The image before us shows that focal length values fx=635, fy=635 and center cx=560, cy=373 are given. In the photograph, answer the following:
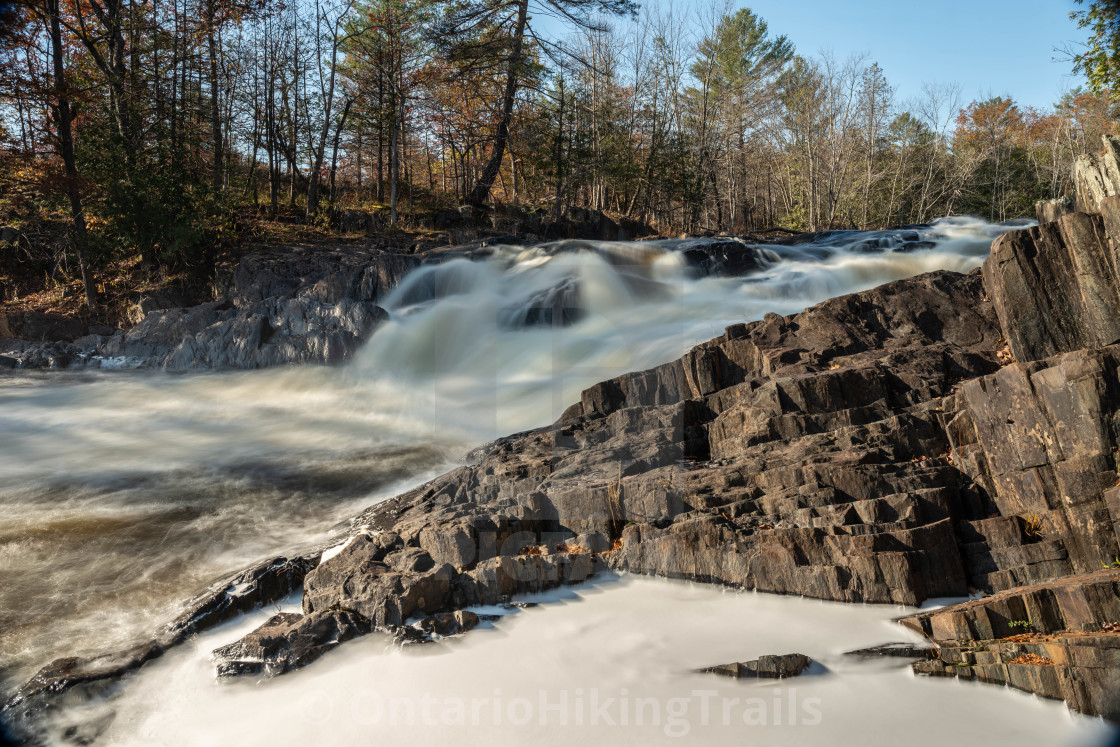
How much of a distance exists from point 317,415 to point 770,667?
10517 mm

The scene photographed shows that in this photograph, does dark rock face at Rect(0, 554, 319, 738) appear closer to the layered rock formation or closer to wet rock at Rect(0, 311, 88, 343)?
the layered rock formation

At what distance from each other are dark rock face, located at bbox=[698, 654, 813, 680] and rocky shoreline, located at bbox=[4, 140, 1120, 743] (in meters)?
0.75

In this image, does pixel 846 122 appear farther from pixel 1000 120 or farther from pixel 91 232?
pixel 91 232

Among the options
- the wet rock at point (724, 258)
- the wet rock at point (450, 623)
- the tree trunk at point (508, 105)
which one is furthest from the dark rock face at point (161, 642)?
the tree trunk at point (508, 105)

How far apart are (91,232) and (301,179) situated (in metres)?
10.8

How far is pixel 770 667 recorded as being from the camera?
4.09m

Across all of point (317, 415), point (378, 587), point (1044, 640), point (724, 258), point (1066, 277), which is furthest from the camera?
point (724, 258)

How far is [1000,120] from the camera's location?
145 ft

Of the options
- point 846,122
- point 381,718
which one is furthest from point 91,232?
point 846,122

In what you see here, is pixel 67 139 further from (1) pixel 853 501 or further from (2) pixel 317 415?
(1) pixel 853 501

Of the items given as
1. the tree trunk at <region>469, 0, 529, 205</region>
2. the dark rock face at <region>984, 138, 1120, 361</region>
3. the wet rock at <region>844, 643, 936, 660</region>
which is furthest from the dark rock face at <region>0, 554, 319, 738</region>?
the tree trunk at <region>469, 0, 529, 205</region>

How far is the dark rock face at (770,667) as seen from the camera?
13.4 feet

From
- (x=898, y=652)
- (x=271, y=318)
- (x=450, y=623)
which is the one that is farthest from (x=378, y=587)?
(x=271, y=318)

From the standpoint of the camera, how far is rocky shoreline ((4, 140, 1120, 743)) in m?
4.30
